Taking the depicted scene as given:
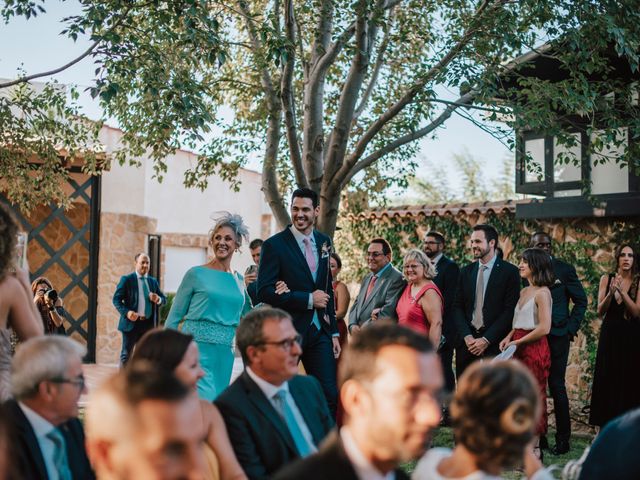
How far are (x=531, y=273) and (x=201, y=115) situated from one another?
3047mm

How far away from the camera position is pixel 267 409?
340cm

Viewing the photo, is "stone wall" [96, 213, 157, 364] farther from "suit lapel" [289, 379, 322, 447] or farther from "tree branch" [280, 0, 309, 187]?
"suit lapel" [289, 379, 322, 447]

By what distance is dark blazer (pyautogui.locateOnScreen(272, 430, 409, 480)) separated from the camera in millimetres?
1919

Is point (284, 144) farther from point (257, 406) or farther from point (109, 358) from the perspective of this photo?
point (257, 406)

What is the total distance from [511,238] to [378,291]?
9.74ft

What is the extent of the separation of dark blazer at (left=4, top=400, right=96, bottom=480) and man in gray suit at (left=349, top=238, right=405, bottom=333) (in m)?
4.96

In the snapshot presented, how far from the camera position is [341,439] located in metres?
2.04

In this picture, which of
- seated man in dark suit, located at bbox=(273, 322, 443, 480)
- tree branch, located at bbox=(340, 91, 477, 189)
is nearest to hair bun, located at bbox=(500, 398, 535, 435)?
seated man in dark suit, located at bbox=(273, 322, 443, 480)

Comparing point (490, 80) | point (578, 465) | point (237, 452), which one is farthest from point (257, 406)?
point (490, 80)

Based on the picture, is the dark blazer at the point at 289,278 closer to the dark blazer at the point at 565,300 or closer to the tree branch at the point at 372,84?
the dark blazer at the point at 565,300

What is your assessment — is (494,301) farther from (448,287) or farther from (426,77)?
(426,77)

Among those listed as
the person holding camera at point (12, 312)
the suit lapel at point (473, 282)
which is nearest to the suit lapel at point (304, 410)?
the person holding camera at point (12, 312)

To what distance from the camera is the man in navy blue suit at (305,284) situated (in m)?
6.25

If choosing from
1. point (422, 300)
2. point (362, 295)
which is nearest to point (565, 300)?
point (422, 300)
